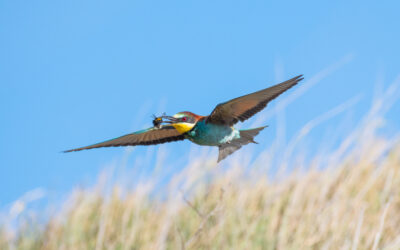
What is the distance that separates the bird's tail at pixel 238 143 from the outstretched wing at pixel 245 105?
40 millimetres

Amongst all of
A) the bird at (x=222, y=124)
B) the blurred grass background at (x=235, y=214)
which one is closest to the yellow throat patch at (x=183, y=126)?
the bird at (x=222, y=124)

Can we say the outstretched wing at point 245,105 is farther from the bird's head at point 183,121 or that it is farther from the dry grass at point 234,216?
the dry grass at point 234,216

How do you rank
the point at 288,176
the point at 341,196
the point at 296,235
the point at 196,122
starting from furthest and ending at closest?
the point at 288,176
the point at 341,196
the point at 296,235
the point at 196,122

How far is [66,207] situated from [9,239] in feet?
1.45

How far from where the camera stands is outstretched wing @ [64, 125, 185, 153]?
1.03 m

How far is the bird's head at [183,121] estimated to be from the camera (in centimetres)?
93

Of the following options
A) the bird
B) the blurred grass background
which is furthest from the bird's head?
the blurred grass background

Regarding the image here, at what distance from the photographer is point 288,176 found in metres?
4.12

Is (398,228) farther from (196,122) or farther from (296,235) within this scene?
(196,122)

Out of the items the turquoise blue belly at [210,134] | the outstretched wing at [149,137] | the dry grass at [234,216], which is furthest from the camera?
the dry grass at [234,216]

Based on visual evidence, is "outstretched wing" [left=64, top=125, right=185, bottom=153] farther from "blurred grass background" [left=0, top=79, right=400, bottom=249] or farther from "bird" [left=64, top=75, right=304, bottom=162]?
"blurred grass background" [left=0, top=79, right=400, bottom=249]

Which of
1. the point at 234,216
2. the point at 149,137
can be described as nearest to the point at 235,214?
the point at 234,216

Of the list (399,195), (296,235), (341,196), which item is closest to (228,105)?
(296,235)

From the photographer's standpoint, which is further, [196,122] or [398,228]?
[398,228]
